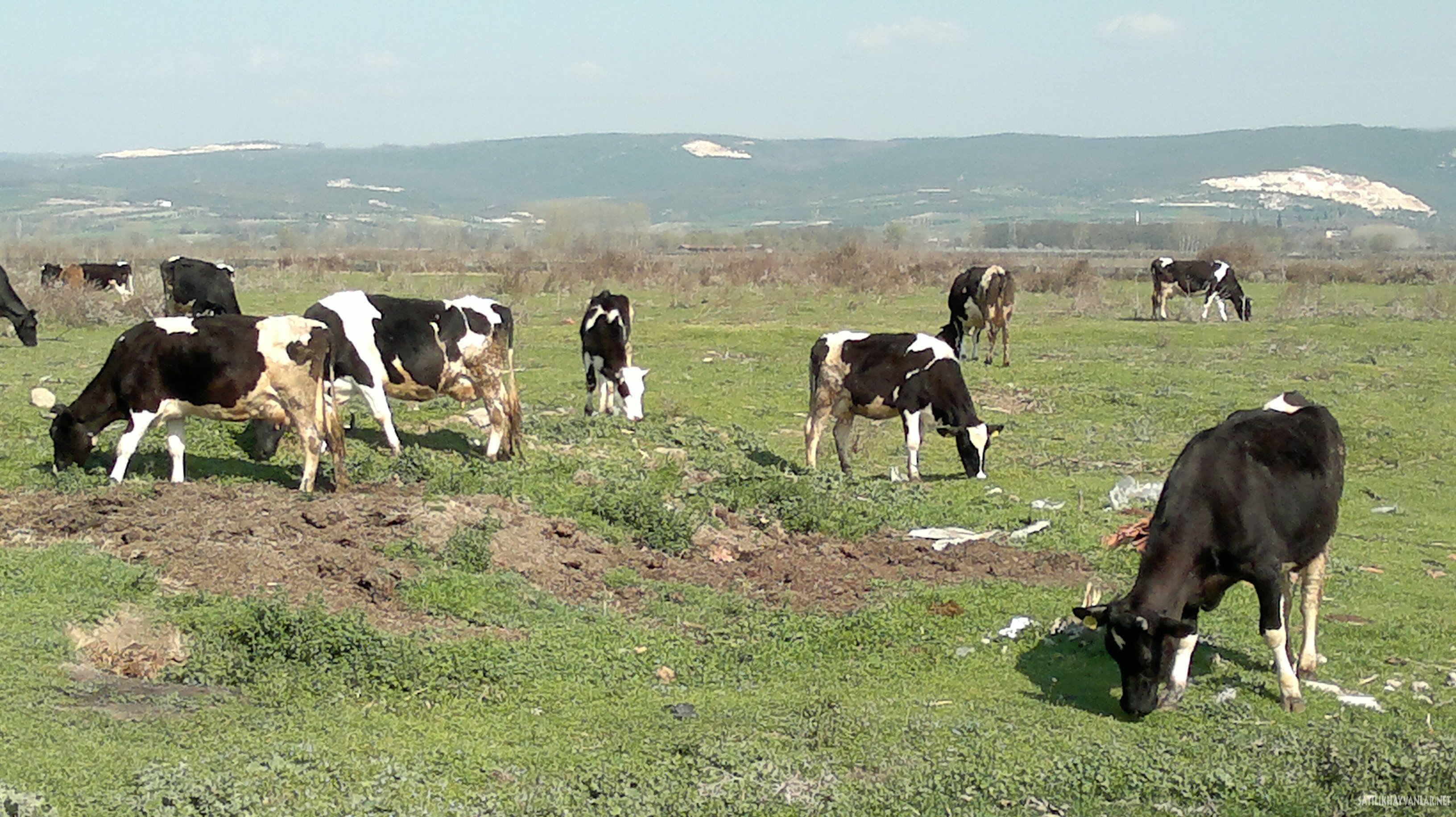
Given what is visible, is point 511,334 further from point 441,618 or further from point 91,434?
point 441,618

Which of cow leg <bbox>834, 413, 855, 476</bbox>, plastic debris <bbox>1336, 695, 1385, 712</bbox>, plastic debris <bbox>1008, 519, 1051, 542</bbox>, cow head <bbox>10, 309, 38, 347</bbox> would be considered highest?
cow head <bbox>10, 309, 38, 347</bbox>

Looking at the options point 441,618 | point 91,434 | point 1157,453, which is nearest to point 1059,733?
point 441,618

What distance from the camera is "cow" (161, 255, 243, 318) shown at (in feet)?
93.0

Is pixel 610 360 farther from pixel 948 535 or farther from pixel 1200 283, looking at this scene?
pixel 1200 283

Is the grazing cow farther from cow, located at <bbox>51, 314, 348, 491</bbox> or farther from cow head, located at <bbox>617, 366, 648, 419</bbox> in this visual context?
cow, located at <bbox>51, 314, 348, 491</bbox>

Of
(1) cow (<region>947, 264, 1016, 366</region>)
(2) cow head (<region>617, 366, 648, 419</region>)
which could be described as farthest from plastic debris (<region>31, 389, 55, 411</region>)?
(1) cow (<region>947, 264, 1016, 366</region>)

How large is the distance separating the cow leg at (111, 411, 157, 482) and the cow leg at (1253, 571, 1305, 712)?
9.29 metres

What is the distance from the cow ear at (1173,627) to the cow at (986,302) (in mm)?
19307

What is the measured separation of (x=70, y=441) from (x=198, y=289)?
16.4 m

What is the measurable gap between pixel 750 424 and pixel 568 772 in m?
13.0

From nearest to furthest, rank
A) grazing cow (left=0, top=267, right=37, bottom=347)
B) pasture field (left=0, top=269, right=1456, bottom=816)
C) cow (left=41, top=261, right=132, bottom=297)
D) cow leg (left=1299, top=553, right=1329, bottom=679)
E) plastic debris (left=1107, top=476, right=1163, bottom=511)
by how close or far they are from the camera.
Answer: pasture field (left=0, top=269, right=1456, bottom=816) → cow leg (left=1299, top=553, right=1329, bottom=679) → plastic debris (left=1107, top=476, right=1163, bottom=511) → grazing cow (left=0, top=267, right=37, bottom=347) → cow (left=41, top=261, right=132, bottom=297)

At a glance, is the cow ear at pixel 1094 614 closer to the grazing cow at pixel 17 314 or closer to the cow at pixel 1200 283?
the grazing cow at pixel 17 314

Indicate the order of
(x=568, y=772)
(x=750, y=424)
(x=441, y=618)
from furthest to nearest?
1. (x=750, y=424)
2. (x=441, y=618)
3. (x=568, y=772)

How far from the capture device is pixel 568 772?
288 inches
